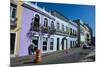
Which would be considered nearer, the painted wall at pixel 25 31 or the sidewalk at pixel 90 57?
the painted wall at pixel 25 31

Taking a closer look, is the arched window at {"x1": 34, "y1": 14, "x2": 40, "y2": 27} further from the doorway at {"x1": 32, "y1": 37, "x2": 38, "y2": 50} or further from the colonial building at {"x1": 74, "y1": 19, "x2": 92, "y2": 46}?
the colonial building at {"x1": 74, "y1": 19, "x2": 92, "y2": 46}

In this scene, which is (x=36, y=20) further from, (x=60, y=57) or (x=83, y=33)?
(x=83, y=33)

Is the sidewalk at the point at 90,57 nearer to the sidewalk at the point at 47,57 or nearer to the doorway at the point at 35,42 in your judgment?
the sidewalk at the point at 47,57

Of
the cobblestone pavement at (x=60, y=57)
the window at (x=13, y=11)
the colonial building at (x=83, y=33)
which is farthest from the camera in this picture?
the colonial building at (x=83, y=33)

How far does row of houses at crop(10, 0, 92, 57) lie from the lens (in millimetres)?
2547

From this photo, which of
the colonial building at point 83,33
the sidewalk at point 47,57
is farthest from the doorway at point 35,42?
the colonial building at point 83,33

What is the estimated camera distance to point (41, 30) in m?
2.71

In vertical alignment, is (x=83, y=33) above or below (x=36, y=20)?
below

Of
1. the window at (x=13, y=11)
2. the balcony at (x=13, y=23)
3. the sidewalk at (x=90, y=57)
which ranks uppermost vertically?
the window at (x=13, y=11)

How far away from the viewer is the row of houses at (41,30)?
2.55 m

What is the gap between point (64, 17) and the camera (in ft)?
9.36

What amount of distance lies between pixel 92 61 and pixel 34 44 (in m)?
0.82

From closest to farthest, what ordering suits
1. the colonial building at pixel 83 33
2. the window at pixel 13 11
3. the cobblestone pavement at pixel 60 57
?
1. the window at pixel 13 11
2. the cobblestone pavement at pixel 60 57
3. the colonial building at pixel 83 33

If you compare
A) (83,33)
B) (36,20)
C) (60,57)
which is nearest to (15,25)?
(36,20)
